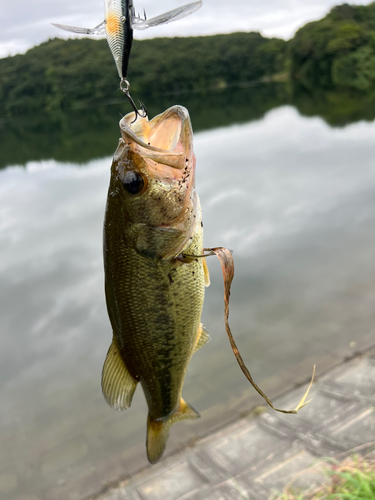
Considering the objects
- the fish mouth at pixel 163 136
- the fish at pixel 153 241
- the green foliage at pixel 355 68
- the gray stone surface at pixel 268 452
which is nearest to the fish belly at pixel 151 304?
the fish at pixel 153 241

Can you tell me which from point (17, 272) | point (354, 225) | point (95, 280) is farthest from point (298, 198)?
point (17, 272)

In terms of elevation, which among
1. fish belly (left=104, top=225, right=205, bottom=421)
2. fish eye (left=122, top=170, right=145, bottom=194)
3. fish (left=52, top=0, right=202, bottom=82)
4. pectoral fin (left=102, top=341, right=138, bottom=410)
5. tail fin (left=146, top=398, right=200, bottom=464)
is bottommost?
tail fin (left=146, top=398, right=200, bottom=464)

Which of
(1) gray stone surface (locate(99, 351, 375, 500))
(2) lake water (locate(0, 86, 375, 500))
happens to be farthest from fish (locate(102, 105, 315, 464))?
(2) lake water (locate(0, 86, 375, 500))

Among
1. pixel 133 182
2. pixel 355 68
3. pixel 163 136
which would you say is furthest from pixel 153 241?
pixel 355 68

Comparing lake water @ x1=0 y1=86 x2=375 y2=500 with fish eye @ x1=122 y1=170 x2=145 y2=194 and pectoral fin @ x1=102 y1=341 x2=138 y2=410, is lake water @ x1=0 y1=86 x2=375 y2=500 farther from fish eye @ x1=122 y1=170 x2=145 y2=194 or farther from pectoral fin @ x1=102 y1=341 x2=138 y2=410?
fish eye @ x1=122 y1=170 x2=145 y2=194

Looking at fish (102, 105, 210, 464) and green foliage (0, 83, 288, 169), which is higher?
fish (102, 105, 210, 464)

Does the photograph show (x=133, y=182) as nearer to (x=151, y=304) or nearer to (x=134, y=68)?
(x=151, y=304)
